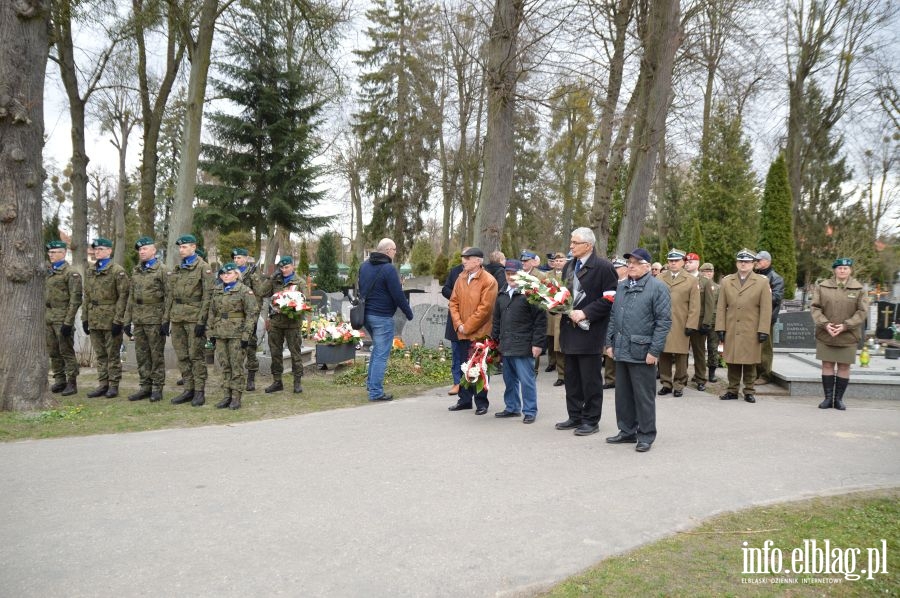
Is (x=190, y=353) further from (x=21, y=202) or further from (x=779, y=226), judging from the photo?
(x=779, y=226)

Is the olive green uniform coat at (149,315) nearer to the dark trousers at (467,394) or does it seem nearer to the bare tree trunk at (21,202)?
the bare tree trunk at (21,202)

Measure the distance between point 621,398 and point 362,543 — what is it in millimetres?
3530

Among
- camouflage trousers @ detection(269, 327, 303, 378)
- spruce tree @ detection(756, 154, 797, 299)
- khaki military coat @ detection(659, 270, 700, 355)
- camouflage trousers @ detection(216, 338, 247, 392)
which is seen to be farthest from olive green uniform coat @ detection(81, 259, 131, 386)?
spruce tree @ detection(756, 154, 797, 299)

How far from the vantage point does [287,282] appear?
995 centimetres

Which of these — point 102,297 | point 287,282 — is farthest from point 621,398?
point 102,297

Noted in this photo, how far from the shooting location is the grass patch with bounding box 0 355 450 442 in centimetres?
701

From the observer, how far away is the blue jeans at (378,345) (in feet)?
28.8

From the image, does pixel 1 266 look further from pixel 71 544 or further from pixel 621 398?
pixel 621 398

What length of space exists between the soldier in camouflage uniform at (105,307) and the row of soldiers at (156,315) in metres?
0.01

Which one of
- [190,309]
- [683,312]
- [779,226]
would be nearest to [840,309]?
[683,312]

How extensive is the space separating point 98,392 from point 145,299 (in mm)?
1676

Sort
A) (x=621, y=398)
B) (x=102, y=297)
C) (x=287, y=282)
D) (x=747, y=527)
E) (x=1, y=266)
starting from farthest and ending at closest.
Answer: (x=287, y=282) → (x=102, y=297) → (x=1, y=266) → (x=621, y=398) → (x=747, y=527)

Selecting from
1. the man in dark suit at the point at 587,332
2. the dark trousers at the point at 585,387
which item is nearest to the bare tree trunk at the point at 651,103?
the man in dark suit at the point at 587,332

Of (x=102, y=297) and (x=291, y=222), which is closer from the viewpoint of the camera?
(x=102, y=297)
